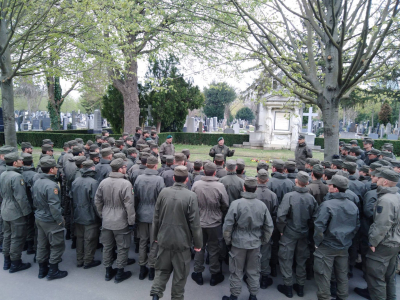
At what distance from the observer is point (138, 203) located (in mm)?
4832

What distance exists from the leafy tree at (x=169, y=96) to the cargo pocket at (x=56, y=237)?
15.7 m

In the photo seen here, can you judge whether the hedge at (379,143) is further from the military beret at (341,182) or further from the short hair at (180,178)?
the short hair at (180,178)

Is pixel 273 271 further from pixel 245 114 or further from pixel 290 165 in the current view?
pixel 245 114

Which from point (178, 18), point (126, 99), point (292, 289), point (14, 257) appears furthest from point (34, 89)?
point (292, 289)

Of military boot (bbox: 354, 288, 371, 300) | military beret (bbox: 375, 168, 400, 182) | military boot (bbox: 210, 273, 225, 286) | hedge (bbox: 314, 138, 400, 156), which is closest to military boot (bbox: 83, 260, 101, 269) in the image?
military boot (bbox: 210, 273, 225, 286)

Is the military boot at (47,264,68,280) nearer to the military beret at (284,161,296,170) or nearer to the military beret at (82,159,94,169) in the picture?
the military beret at (82,159,94,169)

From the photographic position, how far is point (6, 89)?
832 centimetres

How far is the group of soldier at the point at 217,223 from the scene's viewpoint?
12.7ft

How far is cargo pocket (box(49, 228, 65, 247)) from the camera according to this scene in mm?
4602

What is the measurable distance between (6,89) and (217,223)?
780 cm

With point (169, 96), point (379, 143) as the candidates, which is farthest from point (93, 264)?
point (379, 143)

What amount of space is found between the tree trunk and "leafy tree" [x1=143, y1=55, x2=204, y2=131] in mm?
11684

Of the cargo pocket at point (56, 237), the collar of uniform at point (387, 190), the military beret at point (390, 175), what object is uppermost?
the military beret at point (390, 175)

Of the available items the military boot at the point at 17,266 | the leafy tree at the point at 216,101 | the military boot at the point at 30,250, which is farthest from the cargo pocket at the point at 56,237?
the leafy tree at the point at 216,101
